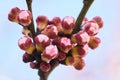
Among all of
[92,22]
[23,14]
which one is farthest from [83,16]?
[23,14]

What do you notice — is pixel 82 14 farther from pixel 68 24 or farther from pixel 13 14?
pixel 13 14

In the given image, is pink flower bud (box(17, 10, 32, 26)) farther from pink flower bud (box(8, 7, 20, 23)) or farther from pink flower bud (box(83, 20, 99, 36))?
pink flower bud (box(83, 20, 99, 36))

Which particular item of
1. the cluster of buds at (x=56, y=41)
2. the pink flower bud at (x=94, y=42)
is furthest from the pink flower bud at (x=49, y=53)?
the pink flower bud at (x=94, y=42)

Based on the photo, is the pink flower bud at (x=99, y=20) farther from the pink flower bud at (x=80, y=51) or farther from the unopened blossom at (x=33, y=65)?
the unopened blossom at (x=33, y=65)

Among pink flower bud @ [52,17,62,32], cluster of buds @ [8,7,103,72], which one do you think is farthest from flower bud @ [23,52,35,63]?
pink flower bud @ [52,17,62,32]

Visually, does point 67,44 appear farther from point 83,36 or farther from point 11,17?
point 11,17

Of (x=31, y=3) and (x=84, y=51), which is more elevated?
(x=31, y=3)

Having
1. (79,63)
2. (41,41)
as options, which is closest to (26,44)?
(41,41)
